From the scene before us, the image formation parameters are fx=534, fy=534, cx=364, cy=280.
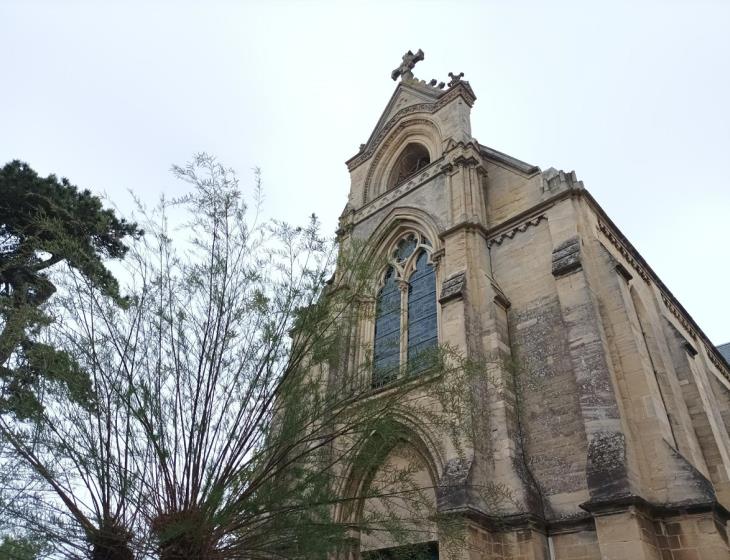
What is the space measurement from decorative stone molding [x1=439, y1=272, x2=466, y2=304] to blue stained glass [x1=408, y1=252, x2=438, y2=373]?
1.14 metres

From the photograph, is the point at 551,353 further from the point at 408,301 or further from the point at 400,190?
the point at 400,190

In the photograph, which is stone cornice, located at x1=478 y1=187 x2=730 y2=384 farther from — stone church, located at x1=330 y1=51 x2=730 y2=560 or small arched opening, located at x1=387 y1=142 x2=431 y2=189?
small arched opening, located at x1=387 y1=142 x2=431 y2=189

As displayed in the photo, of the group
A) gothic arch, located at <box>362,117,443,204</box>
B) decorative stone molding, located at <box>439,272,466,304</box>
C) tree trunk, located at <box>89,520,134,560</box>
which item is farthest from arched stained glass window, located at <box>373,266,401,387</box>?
tree trunk, located at <box>89,520,134,560</box>

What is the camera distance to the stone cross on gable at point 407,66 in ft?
65.6

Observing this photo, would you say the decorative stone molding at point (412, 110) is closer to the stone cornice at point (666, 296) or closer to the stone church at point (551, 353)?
the stone church at point (551, 353)

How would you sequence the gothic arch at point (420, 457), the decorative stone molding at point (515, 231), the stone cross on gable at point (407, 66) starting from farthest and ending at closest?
the stone cross on gable at point (407, 66) → the decorative stone molding at point (515, 231) → the gothic arch at point (420, 457)

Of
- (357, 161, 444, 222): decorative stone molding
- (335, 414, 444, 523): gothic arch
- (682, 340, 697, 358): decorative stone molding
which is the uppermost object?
(357, 161, 444, 222): decorative stone molding

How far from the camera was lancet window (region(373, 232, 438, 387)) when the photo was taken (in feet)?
40.0

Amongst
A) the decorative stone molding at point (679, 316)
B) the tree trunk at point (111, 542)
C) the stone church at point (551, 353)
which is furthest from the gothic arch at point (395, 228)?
the tree trunk at point (111, 542)

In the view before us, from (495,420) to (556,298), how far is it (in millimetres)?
2766

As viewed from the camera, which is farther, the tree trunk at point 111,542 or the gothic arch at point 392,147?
the gothic arch at point 392,147

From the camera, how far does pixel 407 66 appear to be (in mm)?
20375

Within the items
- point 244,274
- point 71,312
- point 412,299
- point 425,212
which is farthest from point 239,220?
point 425,212

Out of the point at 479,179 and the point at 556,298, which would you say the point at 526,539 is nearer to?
the point at 556,298
